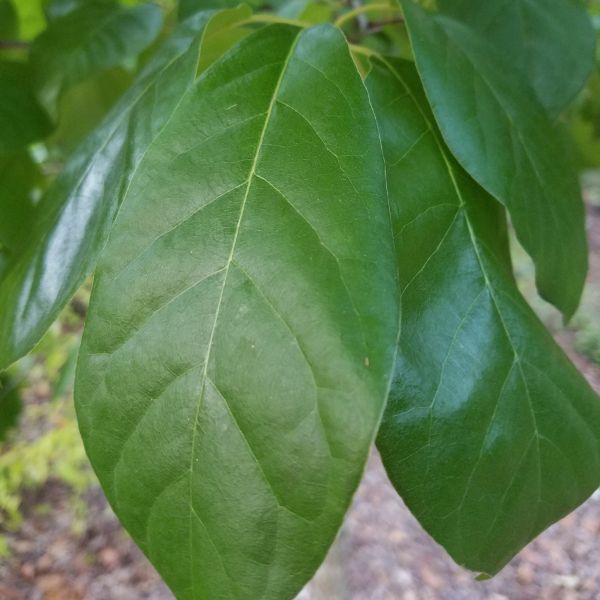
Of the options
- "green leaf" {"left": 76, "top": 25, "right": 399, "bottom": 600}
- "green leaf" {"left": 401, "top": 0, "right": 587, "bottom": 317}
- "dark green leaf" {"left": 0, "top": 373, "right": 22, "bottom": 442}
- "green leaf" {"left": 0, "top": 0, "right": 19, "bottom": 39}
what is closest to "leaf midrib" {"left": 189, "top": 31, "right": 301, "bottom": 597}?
"green leaf" {"left": 76, "top": 25, "right": 399, "bottom": 600}

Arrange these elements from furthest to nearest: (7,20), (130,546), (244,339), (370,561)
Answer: (130,546) → (370,561) → (7,20) → (244,339)

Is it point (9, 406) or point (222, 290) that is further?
point (9, 406)

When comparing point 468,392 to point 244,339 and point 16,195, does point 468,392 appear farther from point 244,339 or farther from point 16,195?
point 16,195

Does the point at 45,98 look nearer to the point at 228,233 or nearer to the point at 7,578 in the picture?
the point at 228,233

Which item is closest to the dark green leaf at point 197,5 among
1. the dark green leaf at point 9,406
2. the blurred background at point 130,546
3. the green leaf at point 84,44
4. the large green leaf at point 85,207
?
the green leaf at point 84,44

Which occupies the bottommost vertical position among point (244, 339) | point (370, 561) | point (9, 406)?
point (370, 561)

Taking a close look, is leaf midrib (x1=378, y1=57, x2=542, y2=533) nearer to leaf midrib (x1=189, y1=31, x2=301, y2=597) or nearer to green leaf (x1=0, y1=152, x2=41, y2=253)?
leaf midrib (x1=189, y1=31, x2=301, y2=597)

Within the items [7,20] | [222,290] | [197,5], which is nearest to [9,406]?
[7,20]
